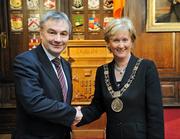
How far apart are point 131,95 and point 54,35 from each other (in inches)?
22.1

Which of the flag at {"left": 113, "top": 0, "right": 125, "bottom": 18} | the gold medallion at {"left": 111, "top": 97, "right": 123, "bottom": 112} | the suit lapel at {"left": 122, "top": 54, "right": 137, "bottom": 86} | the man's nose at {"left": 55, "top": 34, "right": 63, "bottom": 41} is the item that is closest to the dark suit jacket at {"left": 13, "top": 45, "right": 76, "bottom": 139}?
the man's nose at {"left": 55, "top": 34, "right": 63, "bottom": 41}

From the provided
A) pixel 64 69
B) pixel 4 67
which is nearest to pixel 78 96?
pixel 4 67

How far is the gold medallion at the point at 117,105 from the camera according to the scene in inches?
74.4

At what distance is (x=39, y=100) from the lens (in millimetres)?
1659

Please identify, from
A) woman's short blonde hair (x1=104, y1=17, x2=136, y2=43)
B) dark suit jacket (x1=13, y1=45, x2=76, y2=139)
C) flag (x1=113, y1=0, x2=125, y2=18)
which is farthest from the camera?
flag (x1=113, y1=0, x2=125, y2=18)

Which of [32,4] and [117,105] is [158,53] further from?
[117,105]

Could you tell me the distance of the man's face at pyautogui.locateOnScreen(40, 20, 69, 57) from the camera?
68.9 inches

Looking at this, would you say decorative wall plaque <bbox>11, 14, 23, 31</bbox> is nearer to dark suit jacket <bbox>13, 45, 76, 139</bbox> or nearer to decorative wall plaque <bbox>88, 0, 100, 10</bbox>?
decorative wall plaque <bbox>88, 0, 100, 10</bbox>

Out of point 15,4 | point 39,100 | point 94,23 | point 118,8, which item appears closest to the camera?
point 39,100

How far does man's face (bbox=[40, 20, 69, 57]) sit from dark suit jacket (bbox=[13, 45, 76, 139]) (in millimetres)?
58

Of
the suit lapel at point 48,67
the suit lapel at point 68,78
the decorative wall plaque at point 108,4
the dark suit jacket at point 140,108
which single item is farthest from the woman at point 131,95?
the decorative wall plaque at point 108,4

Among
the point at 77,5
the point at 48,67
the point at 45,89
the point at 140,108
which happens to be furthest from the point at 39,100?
the point at 77,5

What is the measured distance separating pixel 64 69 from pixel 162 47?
3.28 m

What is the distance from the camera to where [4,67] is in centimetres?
509
